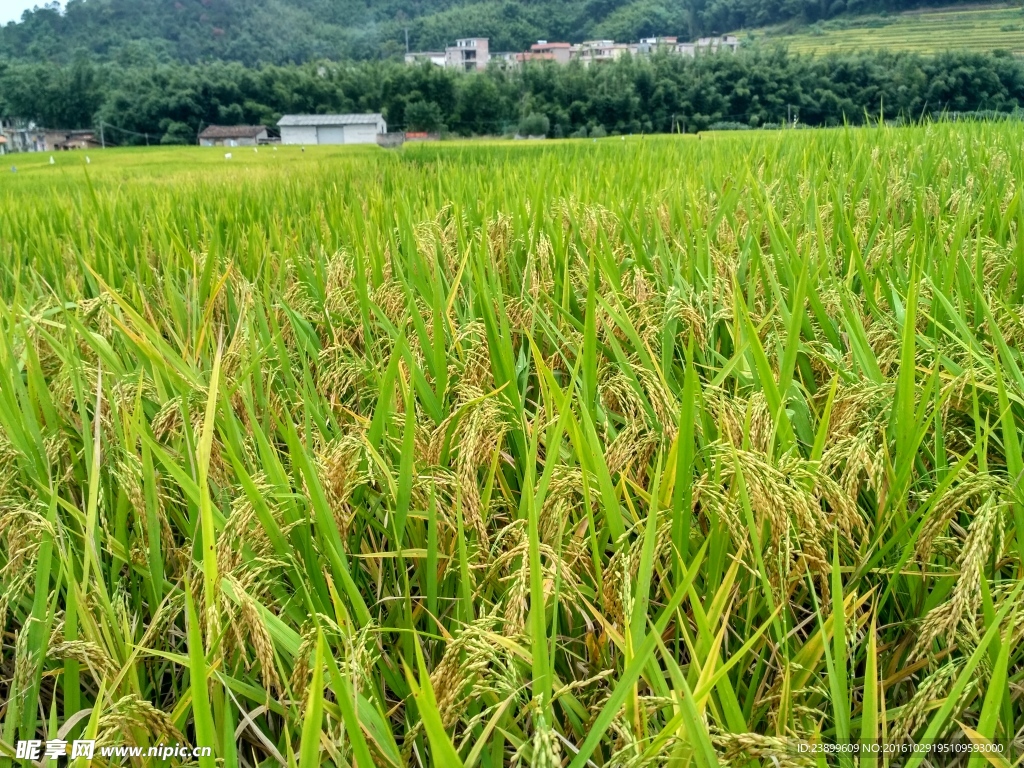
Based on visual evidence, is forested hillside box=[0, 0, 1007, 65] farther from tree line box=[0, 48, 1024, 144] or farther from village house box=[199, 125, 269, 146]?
village house box=[199, 125, 269, 146]

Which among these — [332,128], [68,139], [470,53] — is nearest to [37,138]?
[68,139]

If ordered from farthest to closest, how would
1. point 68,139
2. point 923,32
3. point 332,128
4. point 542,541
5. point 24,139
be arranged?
point 24,139 → point 68,139 → point 923,32 → point 332,128 → point 542,541

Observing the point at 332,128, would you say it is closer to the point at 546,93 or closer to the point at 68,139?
the point at 546,93

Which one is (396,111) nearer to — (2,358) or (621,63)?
(621,63)

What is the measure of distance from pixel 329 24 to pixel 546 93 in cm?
8325

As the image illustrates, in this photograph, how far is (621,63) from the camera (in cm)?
3853

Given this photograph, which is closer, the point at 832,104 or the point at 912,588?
the point at 912,588

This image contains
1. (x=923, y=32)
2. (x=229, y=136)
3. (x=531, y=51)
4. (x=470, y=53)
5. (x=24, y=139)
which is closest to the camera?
(x=923, y=32)

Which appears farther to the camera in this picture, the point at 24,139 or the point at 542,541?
the point at 24,139

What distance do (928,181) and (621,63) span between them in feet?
131

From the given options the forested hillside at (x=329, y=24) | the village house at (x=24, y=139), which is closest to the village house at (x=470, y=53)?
the forested hillside at (x=329, y=24)

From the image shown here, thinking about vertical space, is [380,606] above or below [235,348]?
below

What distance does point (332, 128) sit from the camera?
4494 cm

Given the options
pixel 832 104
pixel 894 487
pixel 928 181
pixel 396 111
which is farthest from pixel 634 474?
pixel 396 111
